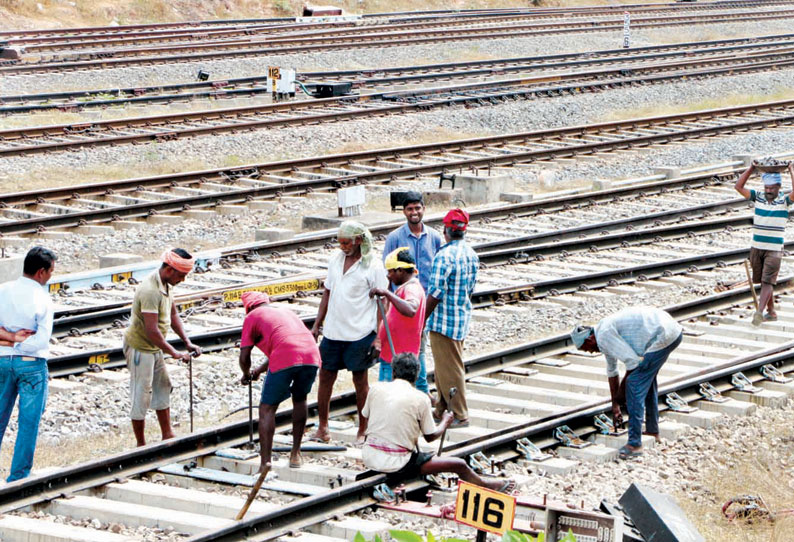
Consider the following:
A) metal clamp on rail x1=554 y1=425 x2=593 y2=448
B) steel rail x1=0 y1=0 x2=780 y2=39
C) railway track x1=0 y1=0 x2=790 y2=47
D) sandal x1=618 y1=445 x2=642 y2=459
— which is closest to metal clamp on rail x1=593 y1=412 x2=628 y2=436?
metal clamp on rail x1=554 y1=425 x2=593 y2=448

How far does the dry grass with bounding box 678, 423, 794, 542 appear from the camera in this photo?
900 cm

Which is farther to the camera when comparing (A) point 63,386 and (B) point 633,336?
(A) point 63,386

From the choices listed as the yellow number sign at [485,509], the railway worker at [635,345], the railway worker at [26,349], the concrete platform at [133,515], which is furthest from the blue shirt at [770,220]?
the railway worker at [26,349]

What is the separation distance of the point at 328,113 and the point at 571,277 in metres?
12.2

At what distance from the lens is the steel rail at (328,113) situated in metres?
23.5

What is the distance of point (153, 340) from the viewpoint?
996 cm

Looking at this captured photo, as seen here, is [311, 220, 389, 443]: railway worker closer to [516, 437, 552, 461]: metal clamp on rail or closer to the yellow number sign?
[516, 437, 552, 461]: metal clamp on rail

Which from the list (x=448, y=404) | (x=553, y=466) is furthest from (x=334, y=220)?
(x=553, y=466)

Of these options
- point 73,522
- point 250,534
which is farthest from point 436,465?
point 73,522

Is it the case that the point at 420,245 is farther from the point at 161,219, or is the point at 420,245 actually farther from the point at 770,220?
the point at 161,219

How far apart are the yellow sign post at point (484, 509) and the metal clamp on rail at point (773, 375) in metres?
5.38

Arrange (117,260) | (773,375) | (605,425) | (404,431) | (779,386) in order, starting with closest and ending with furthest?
(404,431)
(605,425)
(779,386)
(773,375)
(117,260)

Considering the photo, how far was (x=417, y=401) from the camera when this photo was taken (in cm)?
896

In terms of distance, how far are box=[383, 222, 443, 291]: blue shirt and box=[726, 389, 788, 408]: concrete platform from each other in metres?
2.96
